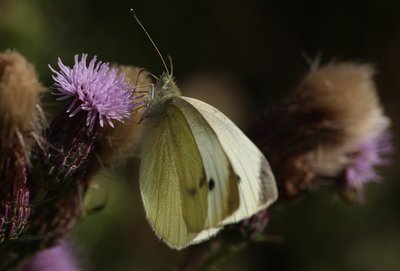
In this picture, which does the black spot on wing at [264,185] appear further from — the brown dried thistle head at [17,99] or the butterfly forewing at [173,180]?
the brown dried thistle head at [17,99]

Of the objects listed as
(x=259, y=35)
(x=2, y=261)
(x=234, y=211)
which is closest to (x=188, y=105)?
(x=234, y=211)

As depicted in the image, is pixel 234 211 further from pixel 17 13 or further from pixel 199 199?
pixel 17 13

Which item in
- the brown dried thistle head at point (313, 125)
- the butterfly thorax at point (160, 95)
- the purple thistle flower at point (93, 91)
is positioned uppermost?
the purple thistle flower at point (93, 91)

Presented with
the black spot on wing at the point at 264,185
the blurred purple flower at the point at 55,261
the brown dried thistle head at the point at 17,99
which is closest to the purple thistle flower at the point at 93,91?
the brown dried thistle head at the point at 17,99

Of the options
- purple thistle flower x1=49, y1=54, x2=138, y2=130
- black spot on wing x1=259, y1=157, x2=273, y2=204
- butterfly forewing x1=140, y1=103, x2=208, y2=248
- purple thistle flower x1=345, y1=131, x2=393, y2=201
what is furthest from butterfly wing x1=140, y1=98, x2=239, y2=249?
purple thistle flower x1=345, y1=131, x2=393, y2=201

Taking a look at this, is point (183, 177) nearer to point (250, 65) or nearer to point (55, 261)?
point (55, 261)

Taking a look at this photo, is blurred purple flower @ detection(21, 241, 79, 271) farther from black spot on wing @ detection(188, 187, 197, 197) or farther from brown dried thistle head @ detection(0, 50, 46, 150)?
brown dried thistle head @ detection(0, 50, 46, 150)
